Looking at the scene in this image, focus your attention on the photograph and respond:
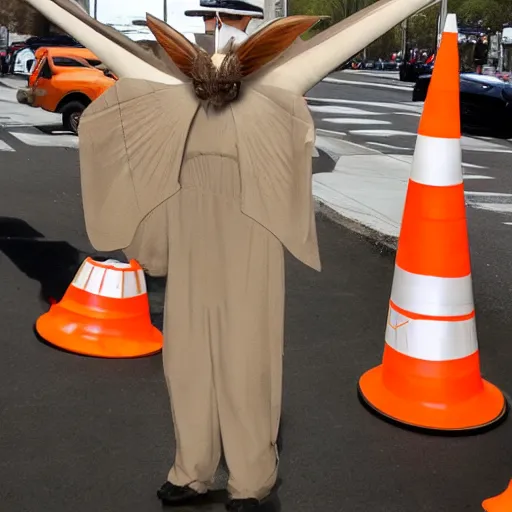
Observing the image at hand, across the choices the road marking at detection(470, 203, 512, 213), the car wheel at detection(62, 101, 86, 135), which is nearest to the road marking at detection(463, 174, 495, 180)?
the road marking at detection(470, 203, 512, 213)

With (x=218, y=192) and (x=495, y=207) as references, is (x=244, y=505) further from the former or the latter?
(x=495, y=207)

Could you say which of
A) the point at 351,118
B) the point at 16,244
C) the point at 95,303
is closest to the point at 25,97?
the point at 351,118

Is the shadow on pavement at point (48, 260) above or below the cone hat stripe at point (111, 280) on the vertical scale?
below

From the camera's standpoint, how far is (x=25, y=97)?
15461 mm

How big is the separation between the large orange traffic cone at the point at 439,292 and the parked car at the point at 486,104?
1251 cm

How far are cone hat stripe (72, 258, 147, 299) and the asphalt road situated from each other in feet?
1.25

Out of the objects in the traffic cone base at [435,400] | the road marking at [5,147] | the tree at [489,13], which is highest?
the tree at [489,13]

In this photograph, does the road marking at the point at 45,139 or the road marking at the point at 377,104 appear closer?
the road marking at the point at 45,139

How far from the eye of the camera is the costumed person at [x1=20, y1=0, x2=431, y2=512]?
8.07 feet

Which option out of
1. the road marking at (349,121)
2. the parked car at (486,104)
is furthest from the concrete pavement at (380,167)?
the parked car at (486,104)

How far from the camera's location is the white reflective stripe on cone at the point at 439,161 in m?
3.84

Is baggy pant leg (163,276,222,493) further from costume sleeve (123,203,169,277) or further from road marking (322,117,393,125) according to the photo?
road marking (322,117,393,125)

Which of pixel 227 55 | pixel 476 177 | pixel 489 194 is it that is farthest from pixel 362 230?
pixel 227 55

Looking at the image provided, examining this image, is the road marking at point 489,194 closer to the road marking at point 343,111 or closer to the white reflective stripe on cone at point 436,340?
the white reflective stripe on cone at point 436,340
